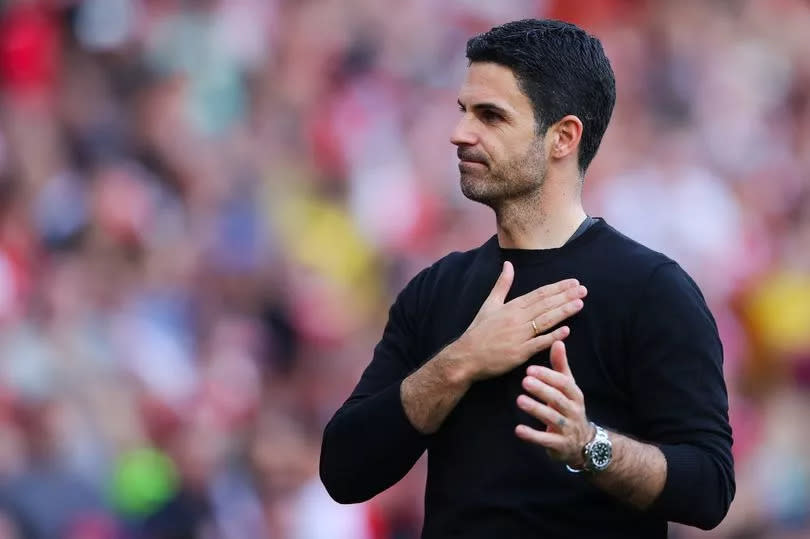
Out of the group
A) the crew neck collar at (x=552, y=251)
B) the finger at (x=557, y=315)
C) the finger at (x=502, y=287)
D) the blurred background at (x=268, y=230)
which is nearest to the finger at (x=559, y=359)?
the finger at (x=557, y=315)

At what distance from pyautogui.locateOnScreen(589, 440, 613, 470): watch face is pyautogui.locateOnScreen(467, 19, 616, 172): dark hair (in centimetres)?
68

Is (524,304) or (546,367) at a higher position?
(524,304)

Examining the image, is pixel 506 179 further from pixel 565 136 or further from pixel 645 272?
pixel 645 272

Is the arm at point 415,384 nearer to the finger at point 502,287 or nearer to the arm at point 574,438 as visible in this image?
the finger at point 502,287

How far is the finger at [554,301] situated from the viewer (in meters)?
2.81

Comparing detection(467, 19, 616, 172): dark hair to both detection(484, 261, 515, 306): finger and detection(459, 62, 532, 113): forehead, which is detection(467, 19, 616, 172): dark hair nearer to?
detection(459, 62, 532, 113): forehead

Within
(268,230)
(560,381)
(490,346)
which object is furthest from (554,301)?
(268,230)

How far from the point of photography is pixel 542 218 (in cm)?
300

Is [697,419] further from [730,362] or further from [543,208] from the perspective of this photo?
[730,362]

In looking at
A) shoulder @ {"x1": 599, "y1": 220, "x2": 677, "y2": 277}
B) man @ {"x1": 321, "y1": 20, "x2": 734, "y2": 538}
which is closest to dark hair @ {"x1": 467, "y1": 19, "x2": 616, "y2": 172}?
man @ {"x1": 321, "y1": 20, "x2": 734, "y2": 538}

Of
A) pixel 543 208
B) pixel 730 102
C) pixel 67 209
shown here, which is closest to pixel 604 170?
pixel 730 102

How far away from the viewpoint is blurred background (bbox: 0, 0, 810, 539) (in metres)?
6.30

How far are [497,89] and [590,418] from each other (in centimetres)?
68

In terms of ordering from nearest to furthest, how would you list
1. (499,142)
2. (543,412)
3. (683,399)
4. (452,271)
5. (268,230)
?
(543,412), (683,399), (499,142), (452,271), (268,230)
